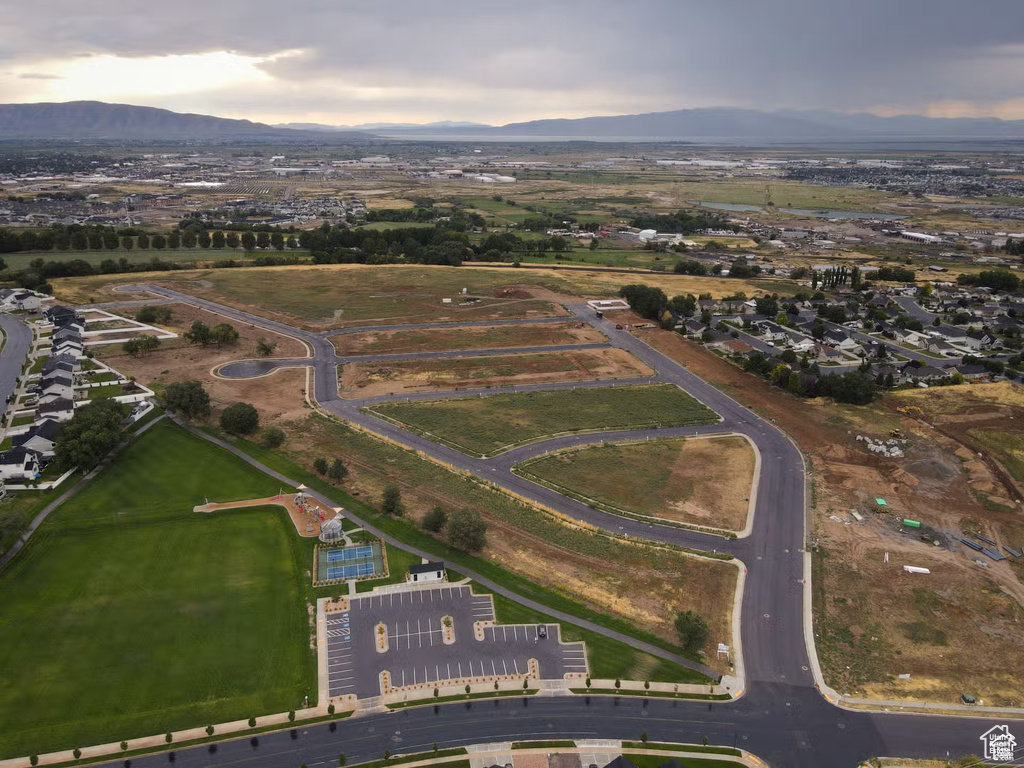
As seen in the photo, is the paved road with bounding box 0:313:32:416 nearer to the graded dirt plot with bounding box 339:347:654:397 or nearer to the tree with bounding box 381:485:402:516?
the graded dirt plot with bounding box 339:347:654:397

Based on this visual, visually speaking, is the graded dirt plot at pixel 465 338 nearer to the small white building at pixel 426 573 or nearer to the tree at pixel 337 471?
the tree at pixel 337 471

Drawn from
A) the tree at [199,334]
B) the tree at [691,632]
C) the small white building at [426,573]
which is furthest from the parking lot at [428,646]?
the tree at [199,334]

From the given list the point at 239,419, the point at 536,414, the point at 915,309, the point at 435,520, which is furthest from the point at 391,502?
the point at 915,309

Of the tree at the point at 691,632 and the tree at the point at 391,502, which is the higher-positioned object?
the tree at the point at 391,502

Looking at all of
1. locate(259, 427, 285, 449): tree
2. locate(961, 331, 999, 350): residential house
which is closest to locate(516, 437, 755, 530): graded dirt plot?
locate(259, 427, 285, 449): tree

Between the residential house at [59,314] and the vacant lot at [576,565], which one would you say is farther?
the residential house at [59,314]

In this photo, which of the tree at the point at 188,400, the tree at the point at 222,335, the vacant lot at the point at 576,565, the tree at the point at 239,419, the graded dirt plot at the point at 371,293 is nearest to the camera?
the vacant lot at the point at 576,565
